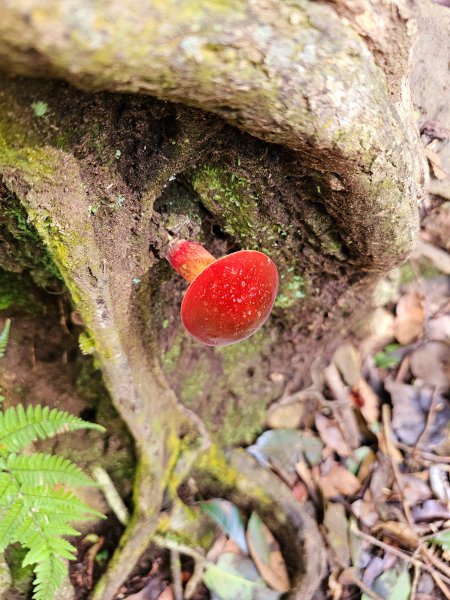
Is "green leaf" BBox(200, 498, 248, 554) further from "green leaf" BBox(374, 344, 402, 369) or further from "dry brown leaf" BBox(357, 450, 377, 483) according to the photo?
"green leaf" BBox(374, 344, 402, 369)

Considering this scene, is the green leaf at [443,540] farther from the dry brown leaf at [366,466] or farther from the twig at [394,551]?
the dry brown leaf at [366,466]

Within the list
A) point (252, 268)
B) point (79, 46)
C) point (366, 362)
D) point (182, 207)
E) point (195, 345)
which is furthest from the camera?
point (366, 362)

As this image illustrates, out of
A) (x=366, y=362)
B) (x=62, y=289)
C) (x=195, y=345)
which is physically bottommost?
(x=366, y=362)

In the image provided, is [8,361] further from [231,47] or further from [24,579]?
[231,47]

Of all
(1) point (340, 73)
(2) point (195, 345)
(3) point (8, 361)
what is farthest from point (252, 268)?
(3) point (8, 361)

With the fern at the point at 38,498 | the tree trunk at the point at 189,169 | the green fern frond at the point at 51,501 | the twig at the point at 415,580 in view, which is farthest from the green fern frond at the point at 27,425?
the twig at the point at 415,580

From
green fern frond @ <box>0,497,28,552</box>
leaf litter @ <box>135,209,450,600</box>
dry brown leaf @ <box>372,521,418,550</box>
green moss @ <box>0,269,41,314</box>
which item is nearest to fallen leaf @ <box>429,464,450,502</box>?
leaf litter @ <box>135,209,450,600</box>
